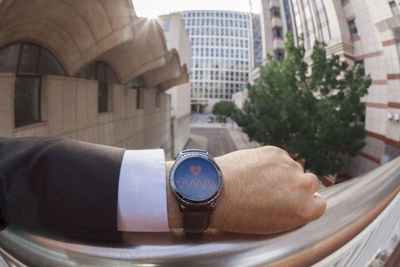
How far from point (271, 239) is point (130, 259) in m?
0.26

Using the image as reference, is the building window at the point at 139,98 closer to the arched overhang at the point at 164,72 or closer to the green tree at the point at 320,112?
the arched overhang at the point at 164,72

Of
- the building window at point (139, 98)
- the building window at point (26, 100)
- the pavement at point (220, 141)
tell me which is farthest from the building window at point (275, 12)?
the building window at point (26, 100)

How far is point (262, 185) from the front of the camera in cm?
47

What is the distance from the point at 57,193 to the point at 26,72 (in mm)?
2939

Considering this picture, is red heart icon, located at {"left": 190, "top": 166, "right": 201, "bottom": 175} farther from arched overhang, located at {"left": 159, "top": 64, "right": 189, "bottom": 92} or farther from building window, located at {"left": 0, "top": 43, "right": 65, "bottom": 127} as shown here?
arched overhang, located at {"left": 159, "top": 64, "right": 189, "bottom": 92}

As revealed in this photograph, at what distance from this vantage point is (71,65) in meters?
3.26

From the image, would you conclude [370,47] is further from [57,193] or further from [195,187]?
[57,193]

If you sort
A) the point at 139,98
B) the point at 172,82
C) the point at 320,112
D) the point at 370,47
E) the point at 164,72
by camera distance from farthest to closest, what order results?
the point at 172,82
the point at 164,72
the point at 139,98
the point at 320,112
the point at 370,47

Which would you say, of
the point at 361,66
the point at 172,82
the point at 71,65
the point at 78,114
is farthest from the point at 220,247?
the point at 172,82

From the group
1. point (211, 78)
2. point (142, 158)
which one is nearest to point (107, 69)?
point (142, 158)

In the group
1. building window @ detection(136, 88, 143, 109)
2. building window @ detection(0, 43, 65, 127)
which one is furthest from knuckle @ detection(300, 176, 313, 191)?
building window @ detection(136, 88, 143, 109)

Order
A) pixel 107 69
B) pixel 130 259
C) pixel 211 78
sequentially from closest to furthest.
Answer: pixel 130 259 → pixel 107 69 → pixel 211 78

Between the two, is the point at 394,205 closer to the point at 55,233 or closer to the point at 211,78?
the point at 55,233

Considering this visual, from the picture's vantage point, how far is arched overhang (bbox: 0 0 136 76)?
216cm
